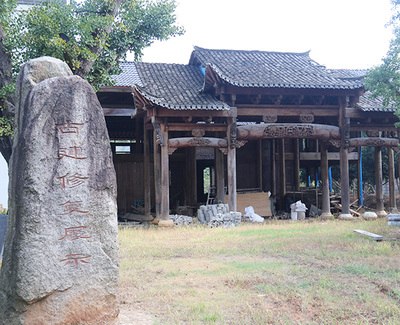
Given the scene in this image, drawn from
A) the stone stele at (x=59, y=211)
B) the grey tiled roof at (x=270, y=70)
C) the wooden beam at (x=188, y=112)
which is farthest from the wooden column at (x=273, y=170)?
the stone stele at (x=59, y=211)

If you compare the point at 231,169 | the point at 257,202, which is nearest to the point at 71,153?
the point at 231,169

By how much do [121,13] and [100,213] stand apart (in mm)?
7299

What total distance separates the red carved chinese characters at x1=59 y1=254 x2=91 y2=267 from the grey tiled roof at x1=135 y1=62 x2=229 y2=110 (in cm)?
805

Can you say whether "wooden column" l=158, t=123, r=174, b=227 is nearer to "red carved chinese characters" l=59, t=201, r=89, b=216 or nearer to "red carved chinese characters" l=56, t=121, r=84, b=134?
"red carved chinese characters" l=56, t=121, r=84, b=134

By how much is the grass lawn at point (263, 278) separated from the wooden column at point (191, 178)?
18.0 feet

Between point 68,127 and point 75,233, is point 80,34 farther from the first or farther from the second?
point 75,233

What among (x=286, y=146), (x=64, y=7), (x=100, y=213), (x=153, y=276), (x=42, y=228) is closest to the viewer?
(x=42, y=228)

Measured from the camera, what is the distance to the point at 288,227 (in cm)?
1210

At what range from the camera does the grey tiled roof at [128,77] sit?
14266 millimetres

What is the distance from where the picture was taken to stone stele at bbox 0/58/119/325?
3867 millimetres

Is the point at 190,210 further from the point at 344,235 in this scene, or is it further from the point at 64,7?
the point at 64,7

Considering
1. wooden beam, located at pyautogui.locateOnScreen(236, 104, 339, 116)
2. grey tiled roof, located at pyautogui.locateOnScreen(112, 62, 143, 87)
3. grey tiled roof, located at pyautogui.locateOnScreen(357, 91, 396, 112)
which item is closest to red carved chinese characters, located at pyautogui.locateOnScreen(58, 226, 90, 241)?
wooden beam, located at pyautogui.locateOnScreen(236, 104, 339, 116)

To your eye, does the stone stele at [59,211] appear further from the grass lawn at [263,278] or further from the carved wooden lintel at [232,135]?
the carved wooden lintel at [232,135]

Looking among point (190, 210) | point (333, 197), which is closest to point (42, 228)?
point (190, 210)
